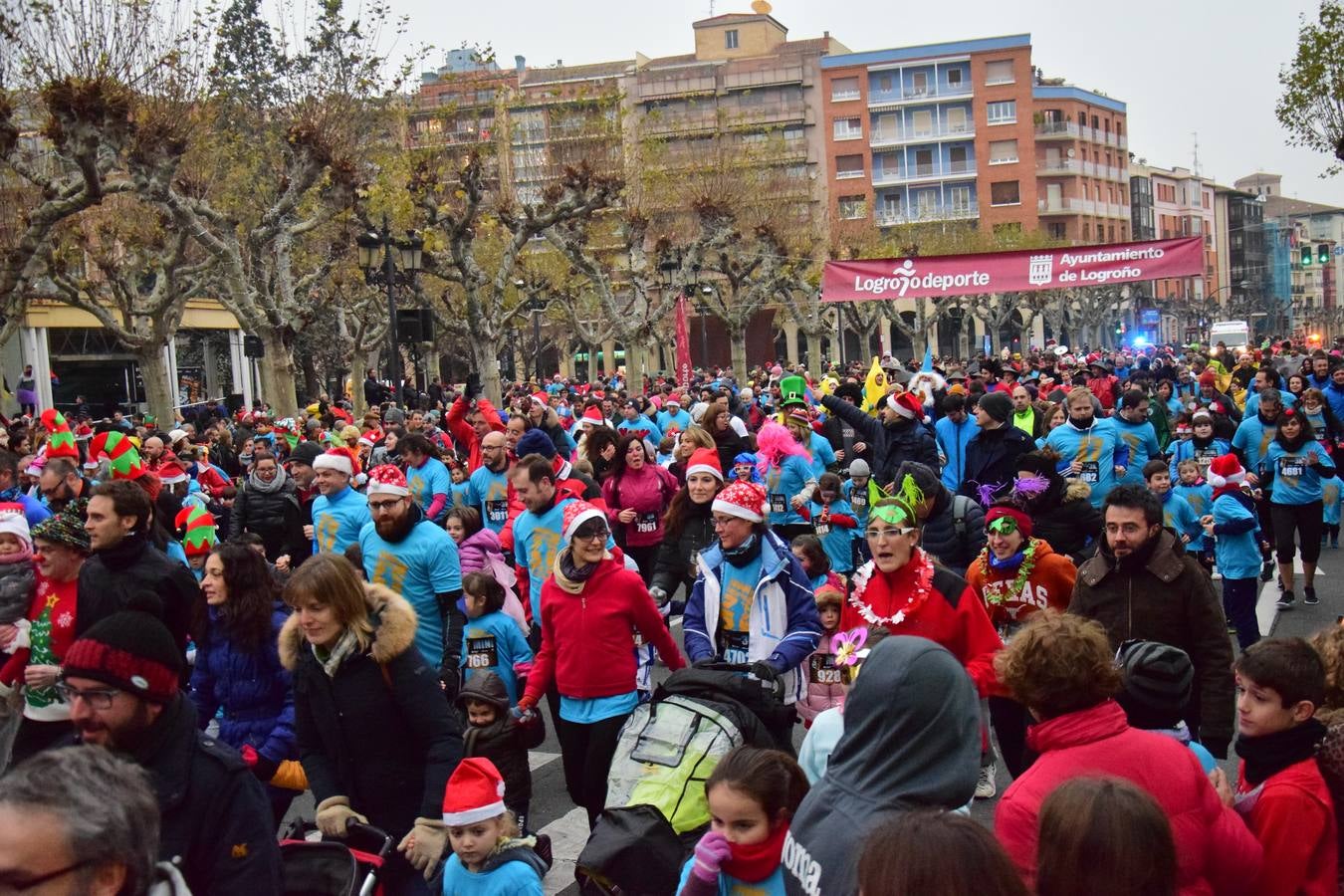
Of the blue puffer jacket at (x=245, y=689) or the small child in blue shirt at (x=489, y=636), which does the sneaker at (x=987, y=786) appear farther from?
the blue puffer jacket at (x=245, y=689)

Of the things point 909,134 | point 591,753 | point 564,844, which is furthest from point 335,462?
point 909,134

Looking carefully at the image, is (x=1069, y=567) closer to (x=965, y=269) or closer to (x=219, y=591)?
(x=219, y=591)

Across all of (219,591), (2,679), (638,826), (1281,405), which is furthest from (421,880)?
(1281,405)

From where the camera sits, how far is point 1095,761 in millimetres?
3047

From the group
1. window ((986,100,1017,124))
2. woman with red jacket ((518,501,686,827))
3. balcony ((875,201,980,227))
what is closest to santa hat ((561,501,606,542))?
woman with red jacket ((518,501,686,827))

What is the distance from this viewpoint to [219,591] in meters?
5.20

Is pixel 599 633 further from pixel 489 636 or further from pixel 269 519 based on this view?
pixel 269 519

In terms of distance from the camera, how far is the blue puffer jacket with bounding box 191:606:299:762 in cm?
496

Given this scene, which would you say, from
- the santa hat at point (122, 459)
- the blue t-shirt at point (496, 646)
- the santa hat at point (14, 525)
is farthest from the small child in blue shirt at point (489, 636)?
the santa hat at point (122, 459)

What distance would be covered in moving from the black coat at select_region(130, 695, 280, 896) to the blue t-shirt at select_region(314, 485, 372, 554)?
4.58m

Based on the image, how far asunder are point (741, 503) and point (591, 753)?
1212 mm

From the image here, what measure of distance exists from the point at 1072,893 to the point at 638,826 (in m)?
1.99

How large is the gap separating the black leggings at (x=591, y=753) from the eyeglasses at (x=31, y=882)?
3173 mm

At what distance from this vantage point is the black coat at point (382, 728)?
14.0ft
